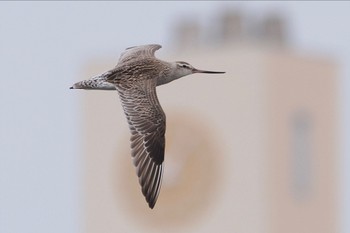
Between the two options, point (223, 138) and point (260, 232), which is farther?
point (223, 138)

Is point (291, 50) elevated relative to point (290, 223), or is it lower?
elevated

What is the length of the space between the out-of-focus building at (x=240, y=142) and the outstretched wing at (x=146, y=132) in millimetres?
26274

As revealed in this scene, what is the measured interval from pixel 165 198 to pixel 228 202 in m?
1.44

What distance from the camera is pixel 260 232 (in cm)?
4069

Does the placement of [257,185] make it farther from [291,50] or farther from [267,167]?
[291,50]

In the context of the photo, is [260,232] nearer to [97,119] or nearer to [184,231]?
[184,231]

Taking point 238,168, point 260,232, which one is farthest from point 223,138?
point 260,232

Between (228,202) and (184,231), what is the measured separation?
213 centimetres

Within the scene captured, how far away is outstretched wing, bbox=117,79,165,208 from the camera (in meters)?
14.2

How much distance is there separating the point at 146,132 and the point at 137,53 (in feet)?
5.13

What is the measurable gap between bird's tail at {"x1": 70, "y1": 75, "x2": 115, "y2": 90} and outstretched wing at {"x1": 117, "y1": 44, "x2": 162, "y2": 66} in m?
0.81

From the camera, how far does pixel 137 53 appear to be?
51.5ft

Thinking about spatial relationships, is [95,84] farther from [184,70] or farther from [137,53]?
[137,53]

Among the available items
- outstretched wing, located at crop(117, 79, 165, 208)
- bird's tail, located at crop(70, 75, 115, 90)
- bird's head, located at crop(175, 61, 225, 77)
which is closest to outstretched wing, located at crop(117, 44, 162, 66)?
bird's head, located at crop(175, 61, 225, 77)
